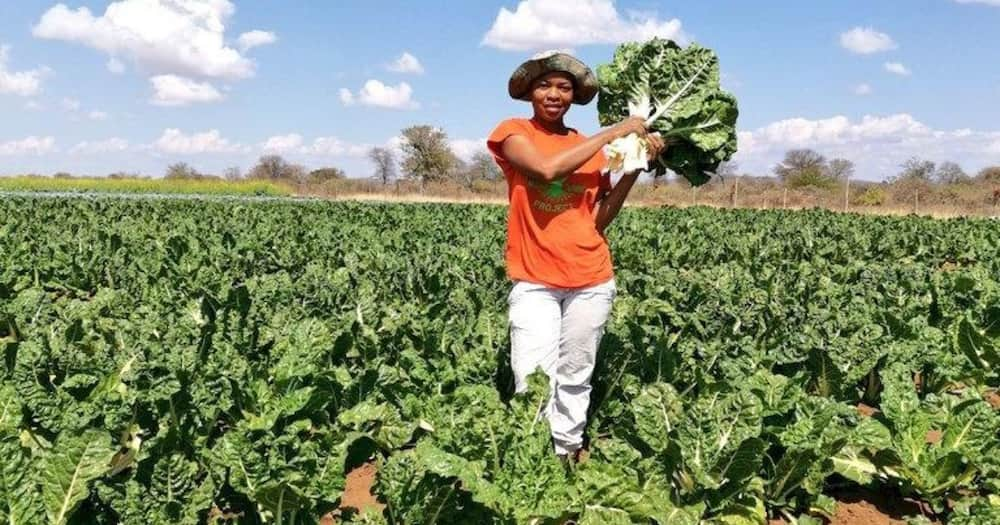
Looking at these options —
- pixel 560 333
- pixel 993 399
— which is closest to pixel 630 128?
pixel 560 333

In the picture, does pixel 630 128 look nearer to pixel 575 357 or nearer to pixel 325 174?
pixel 575 357

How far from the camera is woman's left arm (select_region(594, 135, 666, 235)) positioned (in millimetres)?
4008

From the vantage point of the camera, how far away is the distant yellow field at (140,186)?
2557 inches

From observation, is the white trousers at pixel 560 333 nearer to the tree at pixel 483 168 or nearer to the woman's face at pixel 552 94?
the woman's face at pixel 552 94

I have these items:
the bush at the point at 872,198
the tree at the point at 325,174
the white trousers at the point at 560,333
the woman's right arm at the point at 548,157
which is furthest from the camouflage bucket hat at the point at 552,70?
the tree at the point at 325,174

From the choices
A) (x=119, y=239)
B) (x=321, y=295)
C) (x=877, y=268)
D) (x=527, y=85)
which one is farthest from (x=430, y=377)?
(x=119, y=239)

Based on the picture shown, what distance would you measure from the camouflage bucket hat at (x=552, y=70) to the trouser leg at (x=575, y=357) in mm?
975

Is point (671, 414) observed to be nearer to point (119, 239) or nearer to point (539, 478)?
point (539, 478)

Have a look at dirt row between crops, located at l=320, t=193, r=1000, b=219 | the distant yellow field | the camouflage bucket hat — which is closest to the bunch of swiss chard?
the camouflage bucket hat

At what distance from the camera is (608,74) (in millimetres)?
4352

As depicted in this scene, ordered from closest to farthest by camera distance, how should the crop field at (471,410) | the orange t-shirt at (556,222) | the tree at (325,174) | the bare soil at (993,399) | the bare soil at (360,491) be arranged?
the crop field at (471,410) < the orange t-shirt at (556,222) < the bare soil at (360,491) < the bare soil at (993,399) < the tree at (325,174)

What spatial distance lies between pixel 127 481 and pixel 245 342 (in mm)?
2230

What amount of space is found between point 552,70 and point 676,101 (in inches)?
35.9

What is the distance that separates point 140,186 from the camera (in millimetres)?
67250
